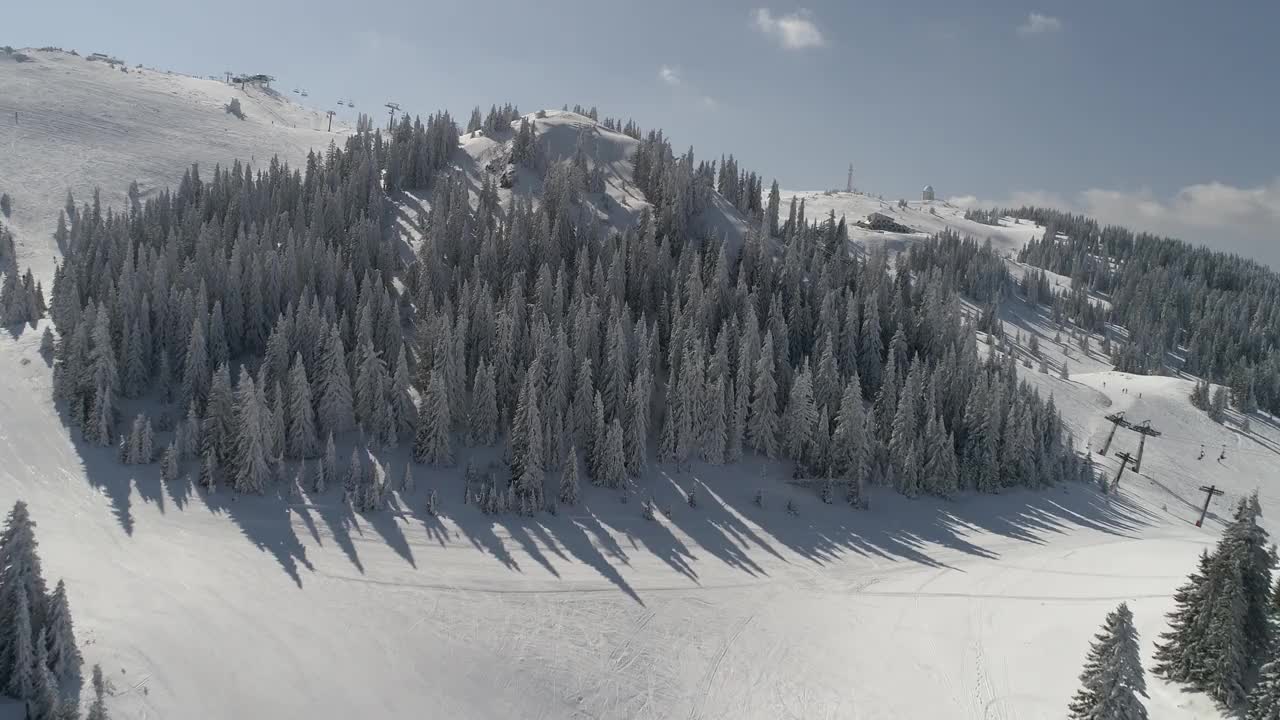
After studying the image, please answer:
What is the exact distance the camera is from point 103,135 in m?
137

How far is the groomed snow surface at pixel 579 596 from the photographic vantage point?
35.8 m

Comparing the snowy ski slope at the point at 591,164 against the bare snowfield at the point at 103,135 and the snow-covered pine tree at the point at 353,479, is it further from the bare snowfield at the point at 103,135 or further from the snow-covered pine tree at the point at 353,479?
the snow-covered pine tree at the point at 353,479

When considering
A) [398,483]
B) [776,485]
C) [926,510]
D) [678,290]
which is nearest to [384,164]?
[678,290]

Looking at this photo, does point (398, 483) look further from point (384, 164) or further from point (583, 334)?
point (384, 164)

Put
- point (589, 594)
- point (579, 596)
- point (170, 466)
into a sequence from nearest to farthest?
1. point (579, 596)
2. point (589, 594)
3. point (170, 466)

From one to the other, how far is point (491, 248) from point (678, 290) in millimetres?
23365

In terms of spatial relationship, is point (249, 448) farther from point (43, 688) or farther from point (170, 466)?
point (43, 688)

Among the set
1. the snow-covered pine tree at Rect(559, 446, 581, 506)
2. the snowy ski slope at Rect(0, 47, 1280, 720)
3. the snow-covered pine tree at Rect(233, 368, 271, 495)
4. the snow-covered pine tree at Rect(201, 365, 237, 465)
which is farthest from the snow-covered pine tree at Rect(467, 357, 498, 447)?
the snow-covered pine tree at Rect(201, 365, 237, 465)

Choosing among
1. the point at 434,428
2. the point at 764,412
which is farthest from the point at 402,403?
the point at 764,412

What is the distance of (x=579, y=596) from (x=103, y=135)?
479 ft

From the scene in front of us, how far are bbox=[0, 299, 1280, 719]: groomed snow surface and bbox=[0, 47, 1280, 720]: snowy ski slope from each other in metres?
0.18

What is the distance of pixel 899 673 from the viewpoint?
3928 cm

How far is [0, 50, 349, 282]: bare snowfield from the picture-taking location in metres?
112

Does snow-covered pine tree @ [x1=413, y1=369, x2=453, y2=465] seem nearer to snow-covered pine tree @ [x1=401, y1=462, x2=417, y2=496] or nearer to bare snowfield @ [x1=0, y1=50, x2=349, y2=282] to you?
snow-covered pine tree @ [x1=401, y1=462, x2=417, y2=496]
